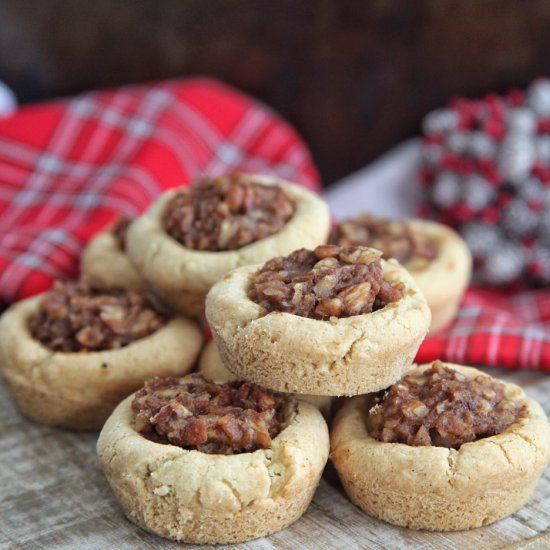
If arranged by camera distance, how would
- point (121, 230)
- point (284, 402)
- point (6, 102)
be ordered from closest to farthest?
point (284, 402) → point (121, 230) → point (6, 102)

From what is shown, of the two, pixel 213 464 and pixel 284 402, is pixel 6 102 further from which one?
pixel 213 464

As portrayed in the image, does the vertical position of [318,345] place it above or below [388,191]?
above

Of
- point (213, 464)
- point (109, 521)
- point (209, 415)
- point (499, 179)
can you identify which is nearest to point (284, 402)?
point (209, 415)

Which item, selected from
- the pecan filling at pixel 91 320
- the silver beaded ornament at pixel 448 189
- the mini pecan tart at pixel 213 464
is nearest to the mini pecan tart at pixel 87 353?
the pecan filling at pixel 91 320

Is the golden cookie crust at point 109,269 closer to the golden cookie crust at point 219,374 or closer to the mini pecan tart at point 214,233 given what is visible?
the mini pecan tart at point 214,233

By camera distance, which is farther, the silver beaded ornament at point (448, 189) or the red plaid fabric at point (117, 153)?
the silver beaded ornament at point (448, 189)

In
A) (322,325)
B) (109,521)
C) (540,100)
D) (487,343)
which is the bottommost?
(109,521)

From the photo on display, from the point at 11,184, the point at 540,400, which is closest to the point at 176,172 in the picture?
the point at 11,184
